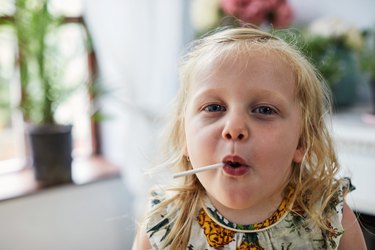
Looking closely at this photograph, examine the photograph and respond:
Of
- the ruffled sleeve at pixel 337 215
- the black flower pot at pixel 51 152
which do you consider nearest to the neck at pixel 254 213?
the ruffled sleeve at pixel 337 215

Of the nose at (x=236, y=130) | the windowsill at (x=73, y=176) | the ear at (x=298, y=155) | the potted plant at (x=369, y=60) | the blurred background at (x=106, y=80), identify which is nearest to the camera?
the nose at (x=236, y=130)

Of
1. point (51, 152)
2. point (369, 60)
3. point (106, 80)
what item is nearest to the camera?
point (369, 60)

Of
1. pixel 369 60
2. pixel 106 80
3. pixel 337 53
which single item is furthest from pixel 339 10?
pixel 106 80

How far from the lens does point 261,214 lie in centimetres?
90

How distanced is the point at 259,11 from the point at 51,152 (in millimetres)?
1001

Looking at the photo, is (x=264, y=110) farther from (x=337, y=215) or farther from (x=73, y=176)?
(x=73, y=176)

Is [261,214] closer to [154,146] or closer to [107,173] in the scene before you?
[154,146]

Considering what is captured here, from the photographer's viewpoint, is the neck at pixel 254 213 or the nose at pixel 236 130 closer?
the nose at pixel 236 130

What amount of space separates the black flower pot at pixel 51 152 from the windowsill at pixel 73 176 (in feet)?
0.18

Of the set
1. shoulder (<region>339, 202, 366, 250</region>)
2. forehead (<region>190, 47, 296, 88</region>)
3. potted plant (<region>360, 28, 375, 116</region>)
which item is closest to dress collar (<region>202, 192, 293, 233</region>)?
shoulder (<region>339, 202, 366, 250</region>)

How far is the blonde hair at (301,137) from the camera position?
0.86 meters

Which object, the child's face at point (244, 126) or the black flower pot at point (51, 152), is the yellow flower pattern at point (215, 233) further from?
the black flower pot at point (51, 152)

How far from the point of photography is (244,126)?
770mm

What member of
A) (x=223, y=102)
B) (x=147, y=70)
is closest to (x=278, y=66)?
(x=223, y=102)
